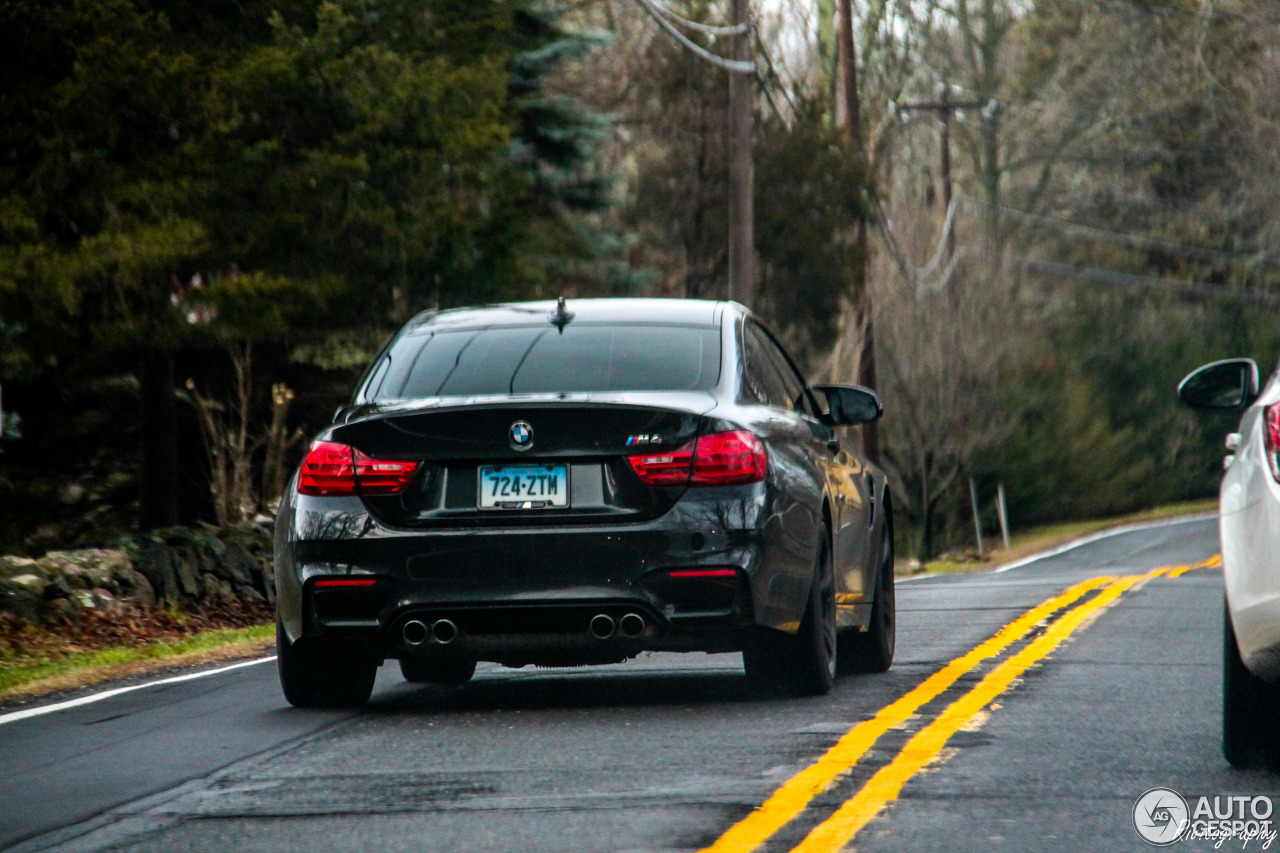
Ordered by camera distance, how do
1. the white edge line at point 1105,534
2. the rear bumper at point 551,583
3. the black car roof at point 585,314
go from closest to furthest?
the rear bumper at point 551,583 < the black car roof at point 585,314 < the white edge line at point 1105,534

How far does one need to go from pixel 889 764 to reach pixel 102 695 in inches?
169

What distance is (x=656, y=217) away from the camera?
32.6m

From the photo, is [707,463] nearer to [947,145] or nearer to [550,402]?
[550,402]

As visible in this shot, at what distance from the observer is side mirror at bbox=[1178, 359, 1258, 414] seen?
21.9ft

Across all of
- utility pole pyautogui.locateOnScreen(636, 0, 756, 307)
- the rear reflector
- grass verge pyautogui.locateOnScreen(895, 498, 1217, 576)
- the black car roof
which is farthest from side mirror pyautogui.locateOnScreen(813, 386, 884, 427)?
grass verge pyautogui.locateOnScreen(895, 498, 1217, 576)

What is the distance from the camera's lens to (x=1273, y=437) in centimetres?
547

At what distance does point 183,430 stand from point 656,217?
39.7 ft

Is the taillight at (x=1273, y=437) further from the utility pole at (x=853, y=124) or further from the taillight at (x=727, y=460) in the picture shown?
the utility pole at (x=853, y=124)

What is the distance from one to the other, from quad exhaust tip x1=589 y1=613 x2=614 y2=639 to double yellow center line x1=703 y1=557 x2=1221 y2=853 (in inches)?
37.9

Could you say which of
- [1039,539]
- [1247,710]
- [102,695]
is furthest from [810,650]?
[1039,539]

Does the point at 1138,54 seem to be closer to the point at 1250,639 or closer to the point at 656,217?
the point at 656,217

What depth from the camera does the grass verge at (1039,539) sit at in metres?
36.4

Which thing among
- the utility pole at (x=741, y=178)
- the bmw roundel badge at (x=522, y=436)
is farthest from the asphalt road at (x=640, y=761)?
the utility pole at (x=741, y=178)

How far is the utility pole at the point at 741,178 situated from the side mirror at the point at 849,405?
600 inches
